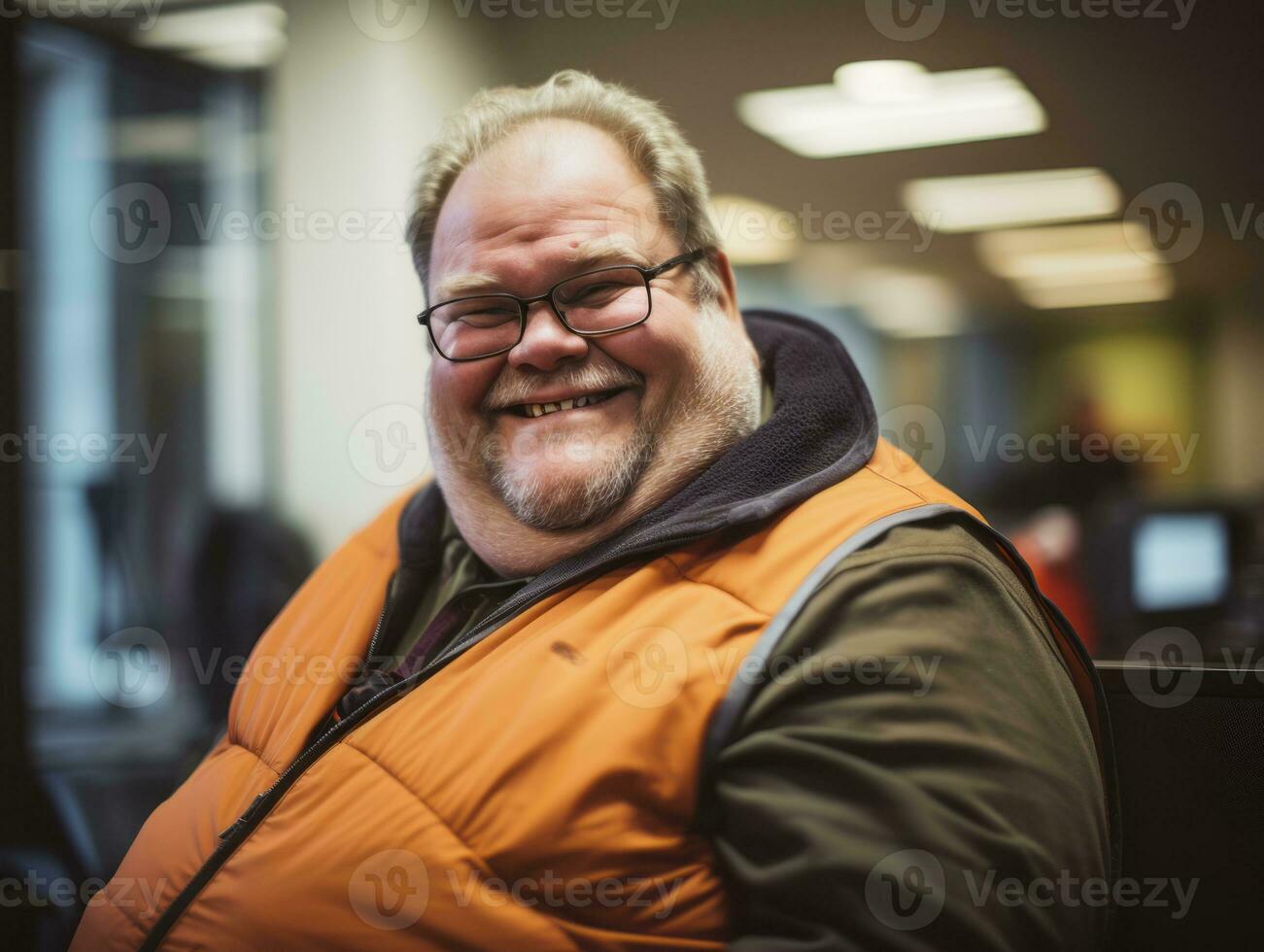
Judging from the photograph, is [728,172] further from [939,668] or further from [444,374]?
[939,668]

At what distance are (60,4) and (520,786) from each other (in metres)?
3.07

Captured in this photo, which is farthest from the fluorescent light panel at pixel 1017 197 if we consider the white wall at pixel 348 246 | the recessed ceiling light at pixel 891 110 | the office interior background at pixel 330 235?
the white wall at pixel 348 246

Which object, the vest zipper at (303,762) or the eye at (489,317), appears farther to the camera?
the eye at (489,317)

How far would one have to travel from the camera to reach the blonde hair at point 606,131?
3.76 ft

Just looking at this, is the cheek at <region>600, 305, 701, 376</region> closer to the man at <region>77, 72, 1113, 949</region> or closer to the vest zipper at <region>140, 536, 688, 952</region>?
the man at <region>77, 72, 1113, 949</region>

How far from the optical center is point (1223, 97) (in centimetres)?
268

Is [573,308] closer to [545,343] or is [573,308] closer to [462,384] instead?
[545,343]

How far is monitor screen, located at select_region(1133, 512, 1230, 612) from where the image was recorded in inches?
114

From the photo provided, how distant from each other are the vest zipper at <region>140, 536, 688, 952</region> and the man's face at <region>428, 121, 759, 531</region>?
5.6 inches

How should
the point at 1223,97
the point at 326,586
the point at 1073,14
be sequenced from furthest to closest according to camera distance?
1. the point at 1223,97
2. the point at 1073,14
3. the point at 326,586

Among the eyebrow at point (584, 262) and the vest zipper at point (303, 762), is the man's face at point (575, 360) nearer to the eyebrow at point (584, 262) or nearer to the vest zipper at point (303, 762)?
the eyebrow at point (584, 262)

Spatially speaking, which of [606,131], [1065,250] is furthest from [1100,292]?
[606,131]

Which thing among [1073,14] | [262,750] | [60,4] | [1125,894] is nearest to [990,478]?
[1073,14]

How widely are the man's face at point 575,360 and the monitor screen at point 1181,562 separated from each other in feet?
7.72
